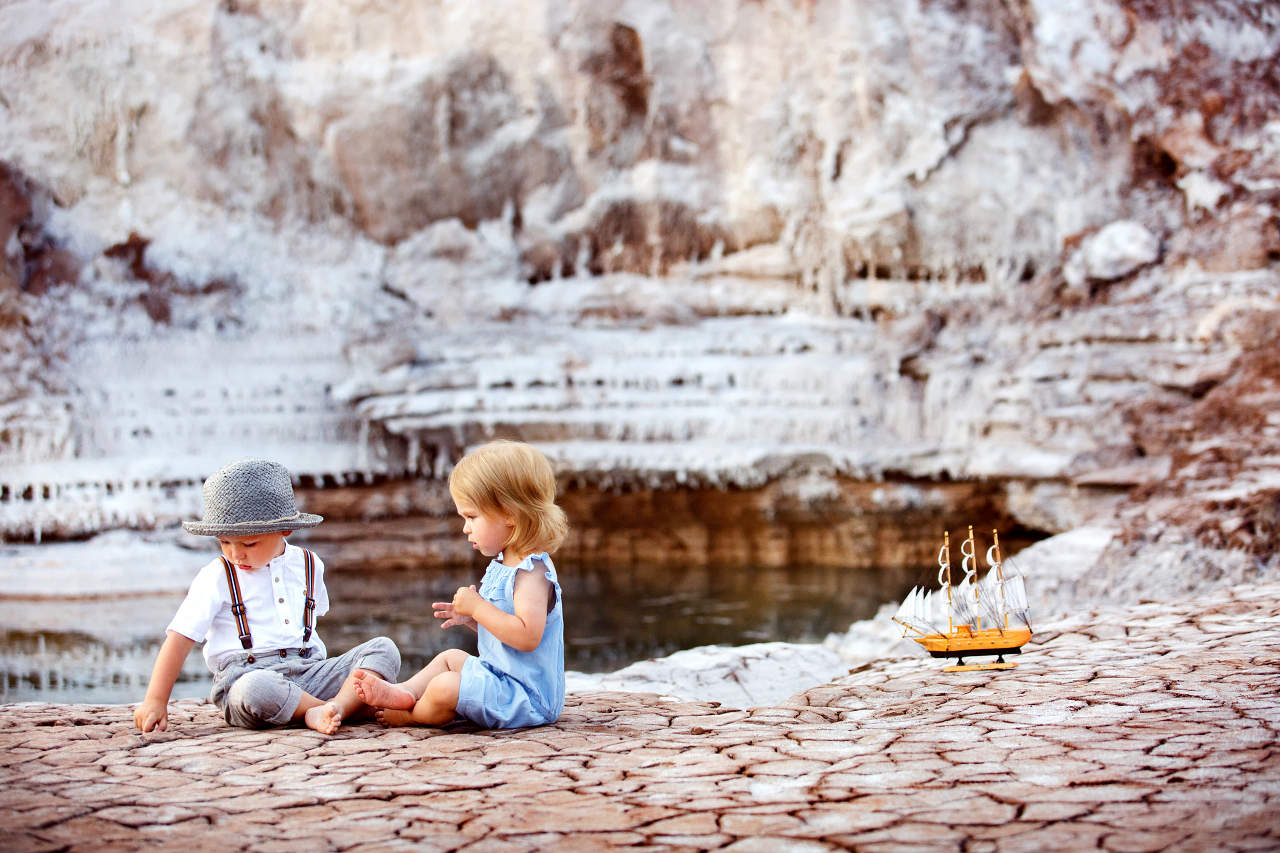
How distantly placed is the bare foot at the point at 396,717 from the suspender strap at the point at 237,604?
1.37ft

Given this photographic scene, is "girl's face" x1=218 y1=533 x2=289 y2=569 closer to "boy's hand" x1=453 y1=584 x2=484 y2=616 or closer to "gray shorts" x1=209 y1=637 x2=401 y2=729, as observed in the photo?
"gray shorts" x1=209 y1=637 x2=401 y2=729

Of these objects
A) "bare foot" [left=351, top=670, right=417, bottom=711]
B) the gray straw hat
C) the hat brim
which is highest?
the gray straw hat

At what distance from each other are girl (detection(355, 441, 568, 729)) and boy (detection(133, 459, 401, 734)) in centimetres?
19

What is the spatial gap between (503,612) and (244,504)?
739mm

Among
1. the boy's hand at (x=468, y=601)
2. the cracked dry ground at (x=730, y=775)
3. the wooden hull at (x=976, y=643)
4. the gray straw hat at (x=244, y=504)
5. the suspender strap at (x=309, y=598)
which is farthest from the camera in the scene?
the wooden hull at (x=976, y=643)

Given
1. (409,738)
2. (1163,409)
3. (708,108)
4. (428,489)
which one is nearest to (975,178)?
(708,108)

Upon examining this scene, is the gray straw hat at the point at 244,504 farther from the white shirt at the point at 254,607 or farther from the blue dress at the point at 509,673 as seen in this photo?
the blue dress at the point at 509,673

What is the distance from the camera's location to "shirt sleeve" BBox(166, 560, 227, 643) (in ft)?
9.50

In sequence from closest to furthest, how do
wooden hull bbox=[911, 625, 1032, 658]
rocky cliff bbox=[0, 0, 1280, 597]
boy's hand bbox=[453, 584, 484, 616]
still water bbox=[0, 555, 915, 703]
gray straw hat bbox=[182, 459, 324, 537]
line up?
boy's hand bbox=[453, 584, 484, 616], gray straw hat bbox=[182, 459, 324, 537], wooden hull bbox=[911, 625, 1032, 658], still water bbox=[0, 555, 915, 703], rocky cliff bbox=[0, 0, 1280, 597]

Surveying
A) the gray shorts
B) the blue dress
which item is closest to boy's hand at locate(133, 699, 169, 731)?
the gray shorts

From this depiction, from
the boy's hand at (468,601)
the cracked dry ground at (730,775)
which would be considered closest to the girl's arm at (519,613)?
the boy's hand at (468,601)

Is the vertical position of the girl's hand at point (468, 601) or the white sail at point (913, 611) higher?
the girl's hand at point (468, 601)

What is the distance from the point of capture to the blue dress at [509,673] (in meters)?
2.89

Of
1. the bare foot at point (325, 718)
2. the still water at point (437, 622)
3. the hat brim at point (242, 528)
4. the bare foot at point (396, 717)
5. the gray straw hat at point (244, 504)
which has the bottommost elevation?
the still water at point (437, 622)
